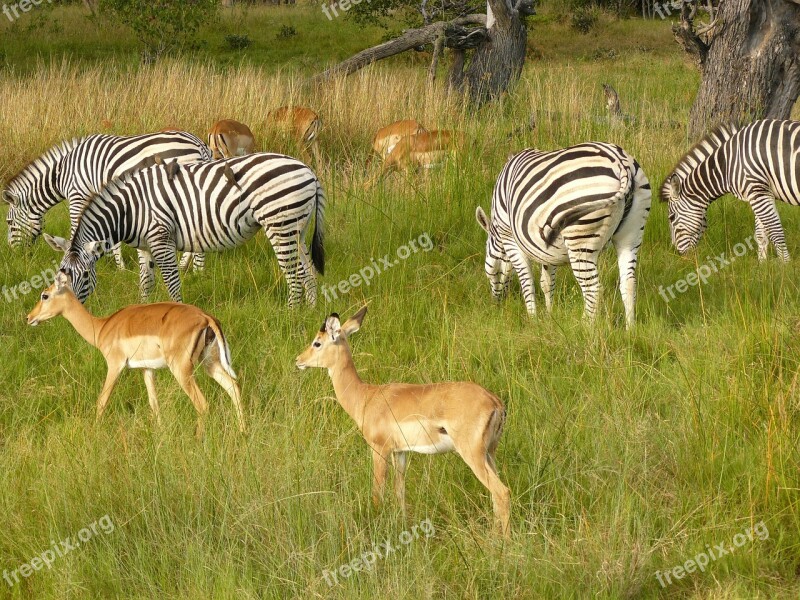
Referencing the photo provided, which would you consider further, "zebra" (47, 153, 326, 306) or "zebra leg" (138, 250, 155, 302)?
"zebra leg" (138, 250, 155, 302)

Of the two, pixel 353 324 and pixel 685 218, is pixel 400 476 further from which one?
pixel 685 218

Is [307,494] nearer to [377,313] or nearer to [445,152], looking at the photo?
[377,313]

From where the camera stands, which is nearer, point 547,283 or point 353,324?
point 353,324

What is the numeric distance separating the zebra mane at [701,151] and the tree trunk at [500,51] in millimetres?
5943

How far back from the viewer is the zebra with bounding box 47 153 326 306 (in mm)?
8000

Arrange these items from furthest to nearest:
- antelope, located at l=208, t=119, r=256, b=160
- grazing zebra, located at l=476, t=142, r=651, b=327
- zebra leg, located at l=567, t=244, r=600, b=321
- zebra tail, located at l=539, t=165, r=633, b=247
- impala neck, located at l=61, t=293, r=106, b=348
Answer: antelope, located at l=208, t=119, r=256, b=160 < zebra leg, located at l=567, t=244, r=600, b=321 < grazing zebra, located at l=476, t=142, r=651, b=327 < zebra tail, located at l=539, t=165, r=633, b=247 < impala neck, located at l=61, t=293, r=106, b=348

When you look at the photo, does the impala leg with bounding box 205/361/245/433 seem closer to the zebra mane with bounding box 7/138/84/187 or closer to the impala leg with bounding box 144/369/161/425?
the impala leg with bounding box 144/369/161/425

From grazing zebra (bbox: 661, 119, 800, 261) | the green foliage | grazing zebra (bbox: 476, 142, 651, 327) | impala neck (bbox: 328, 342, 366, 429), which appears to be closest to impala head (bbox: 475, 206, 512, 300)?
grazing zebra (bbox: 476, 142, 651, 327)

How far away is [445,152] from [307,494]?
678 cm

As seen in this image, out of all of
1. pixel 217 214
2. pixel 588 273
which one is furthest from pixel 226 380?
pixel 588 273

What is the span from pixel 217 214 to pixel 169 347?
2499 mm

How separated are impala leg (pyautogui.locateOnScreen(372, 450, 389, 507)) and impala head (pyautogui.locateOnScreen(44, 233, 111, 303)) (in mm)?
3740

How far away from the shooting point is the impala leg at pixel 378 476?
14.7 ft

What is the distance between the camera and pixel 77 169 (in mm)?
10070
